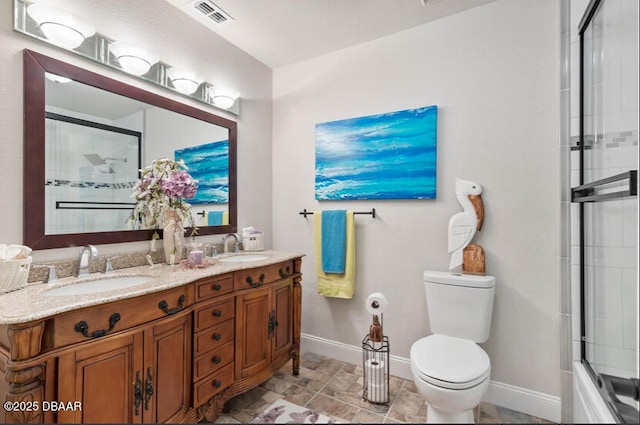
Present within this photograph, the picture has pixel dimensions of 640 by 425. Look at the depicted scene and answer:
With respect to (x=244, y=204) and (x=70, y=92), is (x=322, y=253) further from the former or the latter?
(x=70, y=92)

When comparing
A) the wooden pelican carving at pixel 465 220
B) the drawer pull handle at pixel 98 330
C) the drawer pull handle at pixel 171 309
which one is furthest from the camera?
the wooden pelican carving at pixel 465 220

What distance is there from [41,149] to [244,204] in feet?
4.26

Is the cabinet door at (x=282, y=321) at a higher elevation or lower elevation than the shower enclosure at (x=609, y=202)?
lower

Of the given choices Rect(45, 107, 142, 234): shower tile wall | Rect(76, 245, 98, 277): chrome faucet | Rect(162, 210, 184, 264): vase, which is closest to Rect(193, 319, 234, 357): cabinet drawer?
Rect(162, 210, 184, 264): vase

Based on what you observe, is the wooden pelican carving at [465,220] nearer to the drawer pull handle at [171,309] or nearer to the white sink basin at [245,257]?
the white sink basin at [245,257]

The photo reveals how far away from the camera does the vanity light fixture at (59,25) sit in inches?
52.9

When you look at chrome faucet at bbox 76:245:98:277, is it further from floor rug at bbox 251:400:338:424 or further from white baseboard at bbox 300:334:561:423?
white baseboard at bbox 300:334:561:423

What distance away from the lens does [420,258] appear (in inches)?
82.5

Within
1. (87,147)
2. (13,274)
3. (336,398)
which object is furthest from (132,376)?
(87,147)

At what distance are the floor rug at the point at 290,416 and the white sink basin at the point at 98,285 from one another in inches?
44.4

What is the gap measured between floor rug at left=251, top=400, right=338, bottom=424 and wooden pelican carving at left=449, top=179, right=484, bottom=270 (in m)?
1.59

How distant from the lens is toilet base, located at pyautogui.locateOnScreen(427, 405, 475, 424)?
0.48 meters

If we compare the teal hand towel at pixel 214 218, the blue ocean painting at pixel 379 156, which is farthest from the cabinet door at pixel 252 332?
the blue ocean painting at pixel 379 156

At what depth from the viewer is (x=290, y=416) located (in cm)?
56
